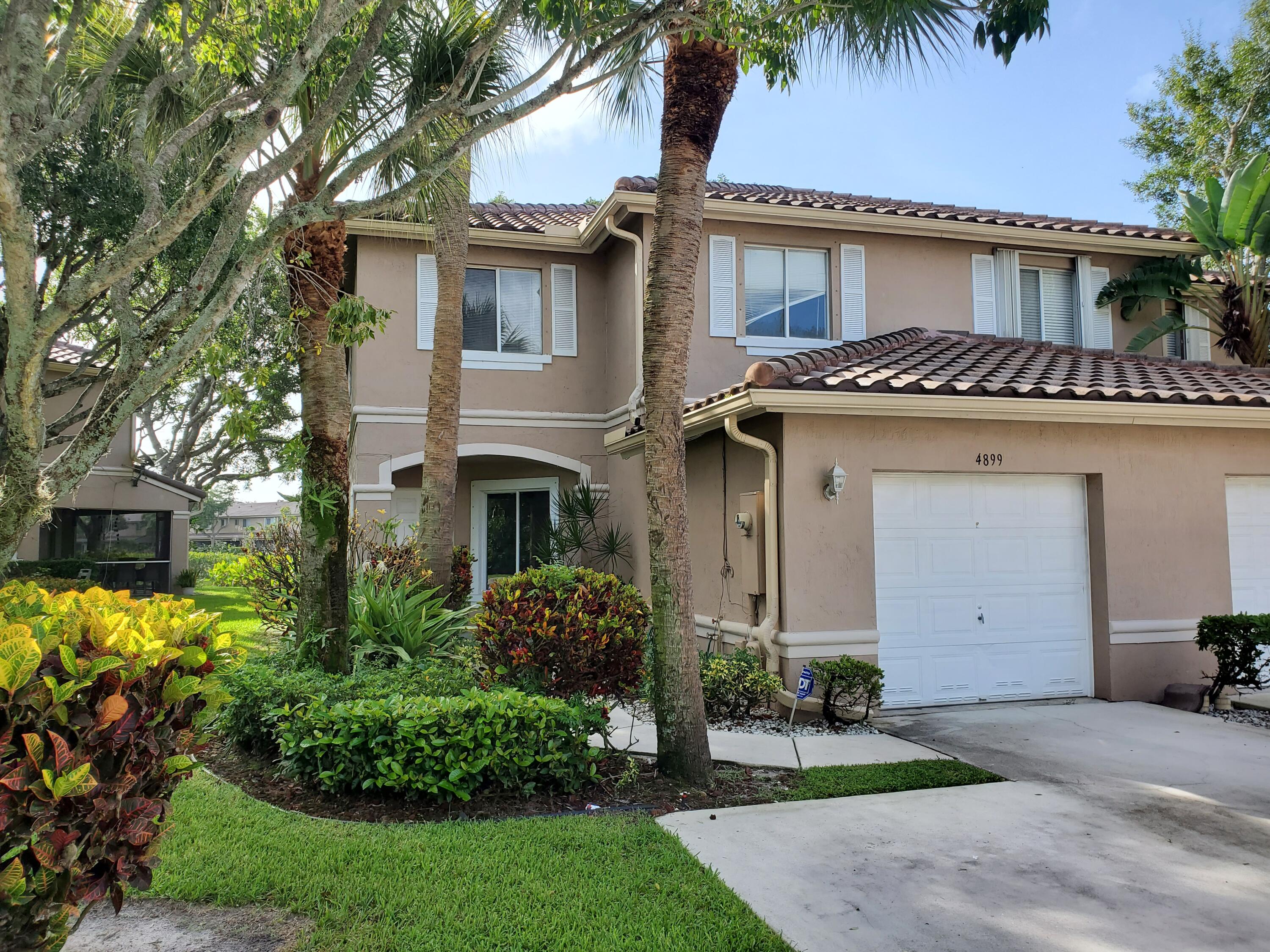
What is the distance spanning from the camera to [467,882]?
4.63 m

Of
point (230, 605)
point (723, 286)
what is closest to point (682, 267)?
point (723, 286)

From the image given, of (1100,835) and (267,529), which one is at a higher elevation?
(267,529)

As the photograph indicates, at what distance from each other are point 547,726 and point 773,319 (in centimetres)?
875

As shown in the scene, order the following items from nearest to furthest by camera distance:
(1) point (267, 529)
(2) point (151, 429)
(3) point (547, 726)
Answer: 1. (3) point (547, 726)
2. (1) point (267, 529)
3. (2) point (151, 429)

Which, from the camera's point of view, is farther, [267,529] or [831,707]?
[267,529]

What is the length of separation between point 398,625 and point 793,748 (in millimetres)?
4277

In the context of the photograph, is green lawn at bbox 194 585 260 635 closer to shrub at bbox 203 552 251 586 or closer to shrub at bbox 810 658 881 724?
shrub at bbox 203 552 251 586

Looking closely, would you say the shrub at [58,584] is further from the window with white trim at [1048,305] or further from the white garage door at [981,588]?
the window with white trim at [1048,305]

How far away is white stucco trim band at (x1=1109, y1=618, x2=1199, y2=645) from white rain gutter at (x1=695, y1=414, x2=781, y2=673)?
3.96 m

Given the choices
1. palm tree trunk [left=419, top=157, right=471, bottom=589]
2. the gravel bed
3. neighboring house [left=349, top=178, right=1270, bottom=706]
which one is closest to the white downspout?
neighboring house [left=349, top=178, right=1270, bottom=706]

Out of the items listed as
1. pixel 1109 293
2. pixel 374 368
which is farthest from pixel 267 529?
pixel 1109 293

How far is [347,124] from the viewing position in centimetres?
818

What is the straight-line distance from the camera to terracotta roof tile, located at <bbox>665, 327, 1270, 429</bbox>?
9.14 metres

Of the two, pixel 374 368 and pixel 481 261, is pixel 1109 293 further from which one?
pixel 374 368
